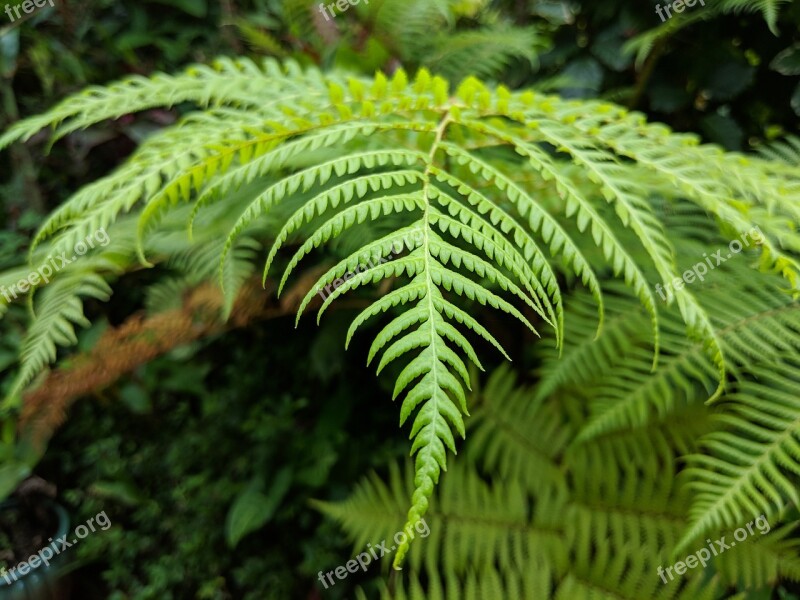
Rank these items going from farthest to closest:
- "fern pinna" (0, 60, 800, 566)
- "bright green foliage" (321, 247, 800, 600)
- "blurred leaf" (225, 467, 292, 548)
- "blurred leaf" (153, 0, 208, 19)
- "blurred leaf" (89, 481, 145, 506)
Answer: "blurred leaf" (153, 0, 208, 19) < "blurred leaf" (89, 481, 145, 506) < "blurred leaf" (225, 467, 292, 548) < "bright green foliage" (321, 247, 800, 600) < "fern pinna" (0, 60, 800, 566)

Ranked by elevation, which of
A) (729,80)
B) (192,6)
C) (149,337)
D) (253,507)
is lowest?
(253,507)

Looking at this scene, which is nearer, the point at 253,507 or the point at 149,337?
the point at 149,337

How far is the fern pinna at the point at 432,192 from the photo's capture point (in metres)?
0.73

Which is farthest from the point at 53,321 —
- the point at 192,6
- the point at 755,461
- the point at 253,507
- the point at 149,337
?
the point at 192,6

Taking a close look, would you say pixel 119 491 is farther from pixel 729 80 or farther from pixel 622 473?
pixel 729 80

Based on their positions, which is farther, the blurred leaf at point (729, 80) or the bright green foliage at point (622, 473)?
the blurred leaf at point (729, 80)

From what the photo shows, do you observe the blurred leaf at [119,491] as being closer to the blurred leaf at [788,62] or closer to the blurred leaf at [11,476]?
the blurred leaf at [11,476]

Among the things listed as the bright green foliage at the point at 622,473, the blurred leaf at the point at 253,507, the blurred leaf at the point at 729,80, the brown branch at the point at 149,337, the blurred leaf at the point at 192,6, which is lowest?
the blurred leaf at the point at 253,507

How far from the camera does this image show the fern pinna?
0.73 m

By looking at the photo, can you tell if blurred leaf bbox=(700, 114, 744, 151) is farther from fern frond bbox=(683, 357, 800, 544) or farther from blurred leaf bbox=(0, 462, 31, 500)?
blurred leaf bbox=(0, 462, 31, 500)

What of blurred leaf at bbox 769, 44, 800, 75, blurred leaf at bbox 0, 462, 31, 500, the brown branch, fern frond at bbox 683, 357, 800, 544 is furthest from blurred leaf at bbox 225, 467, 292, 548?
blurred leaf at bbox 769, 44, 800, 75

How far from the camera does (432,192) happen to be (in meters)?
0.85

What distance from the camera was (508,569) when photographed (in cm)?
115

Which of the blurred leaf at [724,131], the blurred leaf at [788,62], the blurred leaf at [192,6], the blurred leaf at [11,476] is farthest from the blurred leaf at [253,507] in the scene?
the blurred leaf at [192,6]
